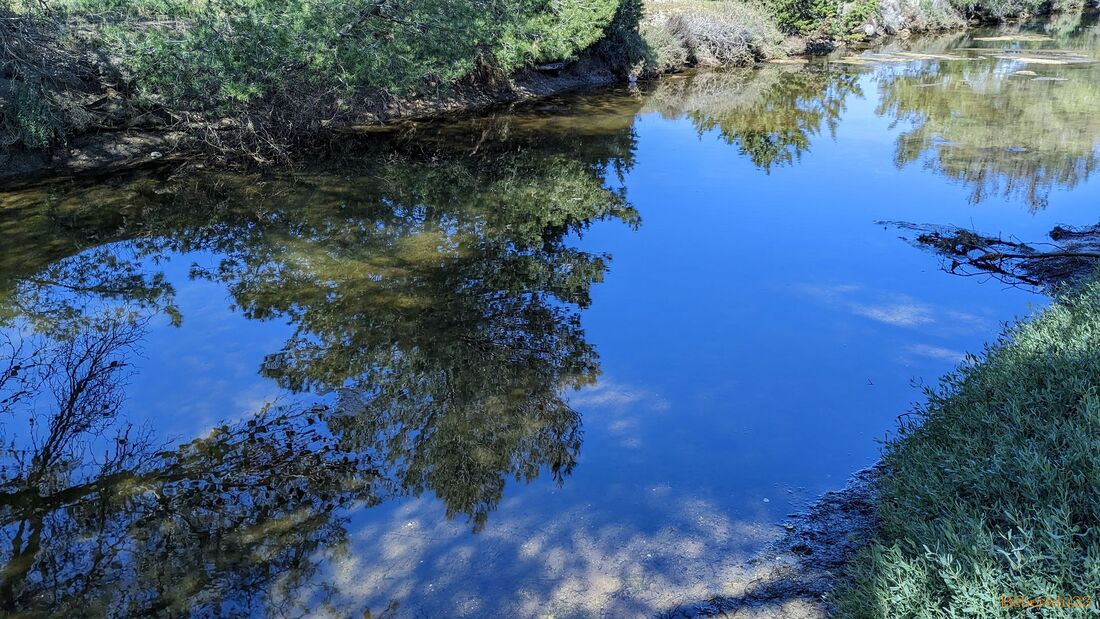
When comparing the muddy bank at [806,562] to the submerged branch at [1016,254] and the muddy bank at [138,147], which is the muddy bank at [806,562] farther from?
the muddy bank at [138,147]

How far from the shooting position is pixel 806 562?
4309 mm

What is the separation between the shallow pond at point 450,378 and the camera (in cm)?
443

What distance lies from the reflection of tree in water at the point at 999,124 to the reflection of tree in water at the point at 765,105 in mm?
1582

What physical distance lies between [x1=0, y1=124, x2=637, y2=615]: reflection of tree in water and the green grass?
2.33 metres

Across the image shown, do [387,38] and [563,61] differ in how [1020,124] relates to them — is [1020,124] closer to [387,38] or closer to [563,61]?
[563,61]

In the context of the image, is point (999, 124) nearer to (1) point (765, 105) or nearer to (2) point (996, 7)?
(1) point (765, 105)

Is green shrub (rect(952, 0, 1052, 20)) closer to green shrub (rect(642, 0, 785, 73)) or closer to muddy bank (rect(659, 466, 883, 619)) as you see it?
green shrub (rect(642, 0, 785, 73))

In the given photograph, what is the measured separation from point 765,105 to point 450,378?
15.3 m

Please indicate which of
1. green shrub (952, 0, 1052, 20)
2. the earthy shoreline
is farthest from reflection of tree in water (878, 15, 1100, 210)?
green shrub (952, 0, 1052, 20)

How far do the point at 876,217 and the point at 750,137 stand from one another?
5630mm

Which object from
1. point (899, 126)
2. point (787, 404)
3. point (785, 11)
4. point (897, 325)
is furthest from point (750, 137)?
point (785, 11)

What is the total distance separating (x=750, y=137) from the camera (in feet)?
51.5

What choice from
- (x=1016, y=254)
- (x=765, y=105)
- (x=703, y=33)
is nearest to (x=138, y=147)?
(x=1016, y=254)

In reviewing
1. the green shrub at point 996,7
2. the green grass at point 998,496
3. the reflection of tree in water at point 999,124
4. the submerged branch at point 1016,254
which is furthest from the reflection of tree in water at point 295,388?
the green shrub at point 996,7
